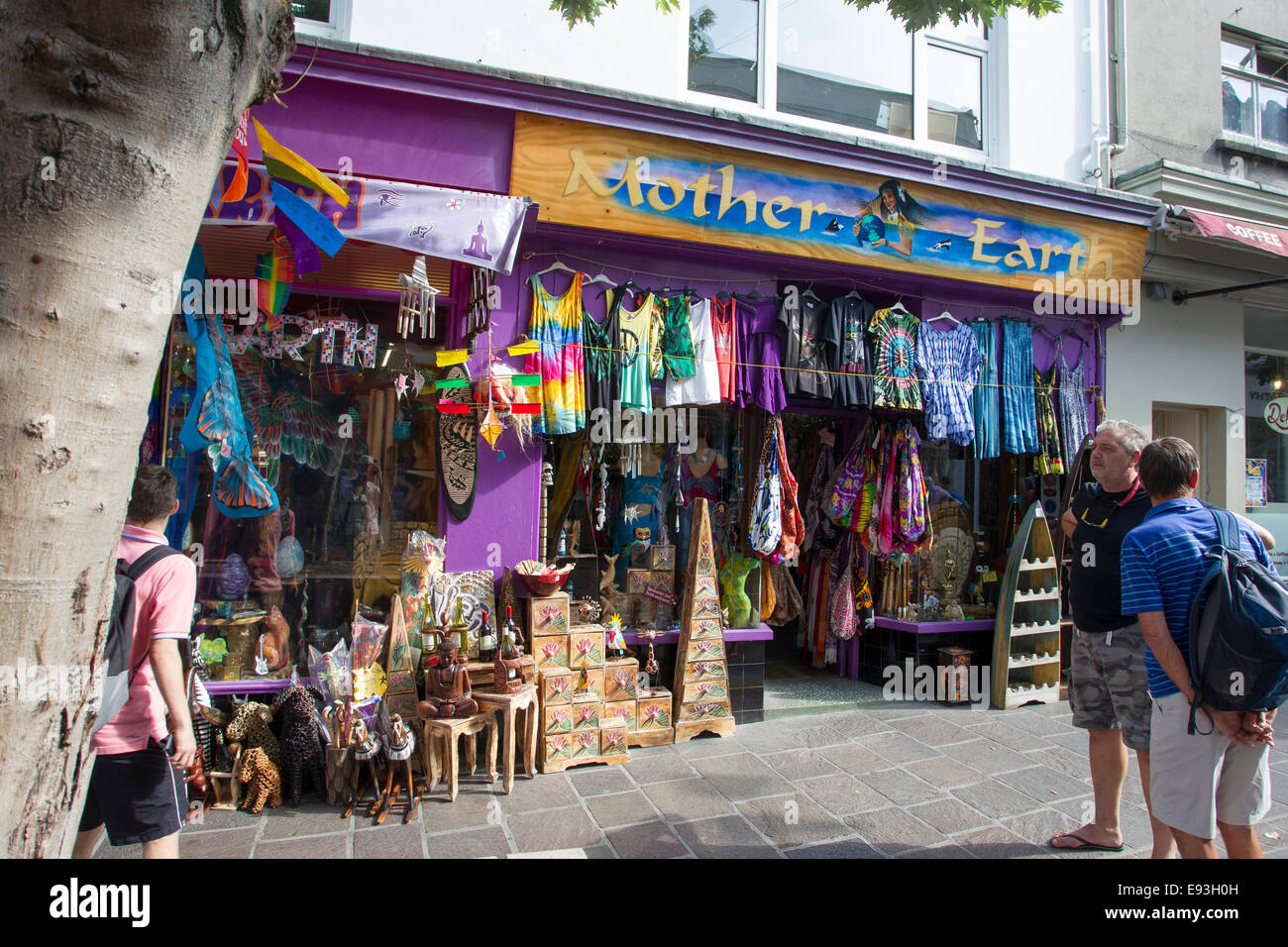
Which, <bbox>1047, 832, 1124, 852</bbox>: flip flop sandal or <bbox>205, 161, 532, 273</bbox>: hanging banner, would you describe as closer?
<bbox>1047, 832, 1124, 852</bbox>: flip flop sandal

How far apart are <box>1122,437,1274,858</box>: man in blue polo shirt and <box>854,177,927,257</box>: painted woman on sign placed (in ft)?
12.0

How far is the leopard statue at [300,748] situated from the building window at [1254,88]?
35.5ft

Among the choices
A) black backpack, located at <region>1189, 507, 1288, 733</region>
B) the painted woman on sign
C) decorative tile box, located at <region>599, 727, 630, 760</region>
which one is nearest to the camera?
black backpack, located at <region>1189, 507, 1288, 733</region>

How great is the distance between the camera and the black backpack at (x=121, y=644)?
2.68 metres

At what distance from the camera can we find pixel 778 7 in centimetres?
685

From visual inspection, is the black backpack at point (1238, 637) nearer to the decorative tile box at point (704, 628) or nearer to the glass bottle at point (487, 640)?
the decorative tile box at point (704, 628)

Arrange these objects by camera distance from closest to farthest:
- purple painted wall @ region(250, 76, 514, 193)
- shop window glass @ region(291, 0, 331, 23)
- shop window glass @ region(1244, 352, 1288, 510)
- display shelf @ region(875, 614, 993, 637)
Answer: purple painted wall @ region(250, 76, 514, 193), shop window glass @ region(291, 0, 331, 23), display shelf @ region(875, 614, 993, 637), shop window glass @ region(1244, 352, 1288, 510)

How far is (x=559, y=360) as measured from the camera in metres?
5.36

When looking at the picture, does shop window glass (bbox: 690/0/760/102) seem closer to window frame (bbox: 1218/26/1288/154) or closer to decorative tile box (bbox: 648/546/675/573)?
decorative tile box (bbox: 648/546/675/573)

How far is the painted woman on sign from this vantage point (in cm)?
614

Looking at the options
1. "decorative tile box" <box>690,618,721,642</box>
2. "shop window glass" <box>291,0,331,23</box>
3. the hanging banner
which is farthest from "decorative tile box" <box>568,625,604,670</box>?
"shop window glass" <box>291,0,331,23</box>

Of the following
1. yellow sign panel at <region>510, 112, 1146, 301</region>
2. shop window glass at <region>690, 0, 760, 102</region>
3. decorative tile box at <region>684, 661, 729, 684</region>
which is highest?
shop window glass at <region>690, 0, 760, 102</region>

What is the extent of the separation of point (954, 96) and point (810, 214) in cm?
292

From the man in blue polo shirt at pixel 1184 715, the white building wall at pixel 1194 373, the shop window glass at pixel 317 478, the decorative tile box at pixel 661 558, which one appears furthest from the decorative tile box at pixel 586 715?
the white building wall at pixel 1194 373
